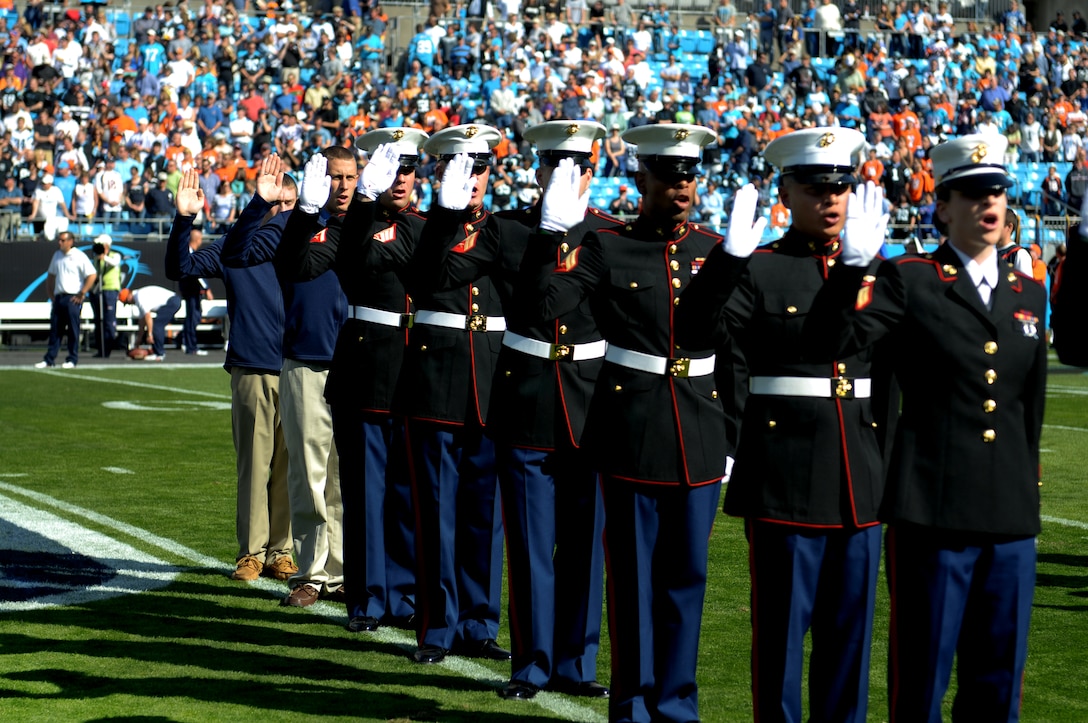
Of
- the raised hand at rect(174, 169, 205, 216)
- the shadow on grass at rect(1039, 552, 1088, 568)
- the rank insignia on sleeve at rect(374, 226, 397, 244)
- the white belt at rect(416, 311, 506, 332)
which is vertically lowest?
the shadow on grass at rect(1039, 552, 1088, 568)

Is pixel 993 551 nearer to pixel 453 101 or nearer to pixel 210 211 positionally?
pixel 210 211

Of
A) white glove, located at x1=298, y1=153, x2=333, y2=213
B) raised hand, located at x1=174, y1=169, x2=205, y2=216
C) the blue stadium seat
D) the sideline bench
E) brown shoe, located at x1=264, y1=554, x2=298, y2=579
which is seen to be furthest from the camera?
the blue stadium seat

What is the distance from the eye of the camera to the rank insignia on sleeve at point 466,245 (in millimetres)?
6699

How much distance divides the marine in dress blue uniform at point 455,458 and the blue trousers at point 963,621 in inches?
105

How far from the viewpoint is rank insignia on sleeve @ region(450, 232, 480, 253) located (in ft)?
22.0

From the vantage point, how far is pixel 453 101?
1260 inches

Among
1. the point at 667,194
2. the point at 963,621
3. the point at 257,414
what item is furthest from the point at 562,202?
the point at 257,414

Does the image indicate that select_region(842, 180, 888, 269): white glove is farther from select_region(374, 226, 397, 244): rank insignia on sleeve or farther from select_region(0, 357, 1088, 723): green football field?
select_region(374, 226, 397, 244): rank insignia on sleeve

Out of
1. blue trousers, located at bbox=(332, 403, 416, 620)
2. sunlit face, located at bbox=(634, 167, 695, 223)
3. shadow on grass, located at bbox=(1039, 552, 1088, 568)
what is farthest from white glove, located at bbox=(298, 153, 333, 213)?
shadow on grass, located at bbox=(1039, 552, 1088, 568)

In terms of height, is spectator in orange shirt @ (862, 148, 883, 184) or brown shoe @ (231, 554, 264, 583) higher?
spectator in orange shirt @ (862, 148, 883, 184)

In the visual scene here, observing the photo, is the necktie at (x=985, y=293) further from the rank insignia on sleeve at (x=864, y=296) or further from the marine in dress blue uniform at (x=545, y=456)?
the marine in dress blue uniform at (x=545, y=456)

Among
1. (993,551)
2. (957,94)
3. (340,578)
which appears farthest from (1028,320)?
(957,94)

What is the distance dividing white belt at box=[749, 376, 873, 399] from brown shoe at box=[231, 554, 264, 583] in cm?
444

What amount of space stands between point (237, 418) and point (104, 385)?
1326cm
